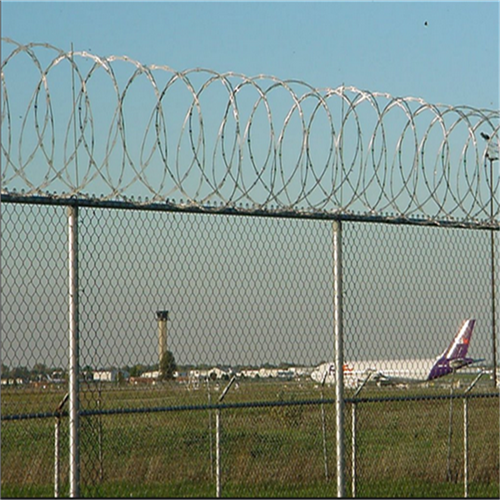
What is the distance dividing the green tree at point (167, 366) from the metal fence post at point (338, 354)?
1323 mm

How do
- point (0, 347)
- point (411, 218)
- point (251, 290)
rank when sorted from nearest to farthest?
1. point (0, 347)
2. point (251, 290)
3. point (411, 218)

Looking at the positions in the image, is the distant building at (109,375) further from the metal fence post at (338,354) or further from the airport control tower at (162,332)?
the metal fence post at (338,354)

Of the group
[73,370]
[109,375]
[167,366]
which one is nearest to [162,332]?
[167,366]

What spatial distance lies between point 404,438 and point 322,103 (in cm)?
1287

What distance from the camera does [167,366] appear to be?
22.1ft

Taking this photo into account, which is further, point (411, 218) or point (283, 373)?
point (411, 218)

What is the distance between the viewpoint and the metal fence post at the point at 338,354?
728 cm

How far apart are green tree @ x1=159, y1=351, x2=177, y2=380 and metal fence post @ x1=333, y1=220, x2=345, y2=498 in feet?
4.34

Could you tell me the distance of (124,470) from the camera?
1084 centimetres

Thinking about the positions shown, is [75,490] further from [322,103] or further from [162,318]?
[322,103]

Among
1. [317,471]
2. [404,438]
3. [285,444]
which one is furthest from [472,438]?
[317,471]

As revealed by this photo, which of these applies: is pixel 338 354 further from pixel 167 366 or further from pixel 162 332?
pixel 162 332

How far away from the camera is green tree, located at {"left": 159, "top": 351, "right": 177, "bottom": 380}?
665 centimetres

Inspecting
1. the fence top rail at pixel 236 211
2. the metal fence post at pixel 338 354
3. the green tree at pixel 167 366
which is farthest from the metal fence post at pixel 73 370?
the metal fence post at pixel 338 354
